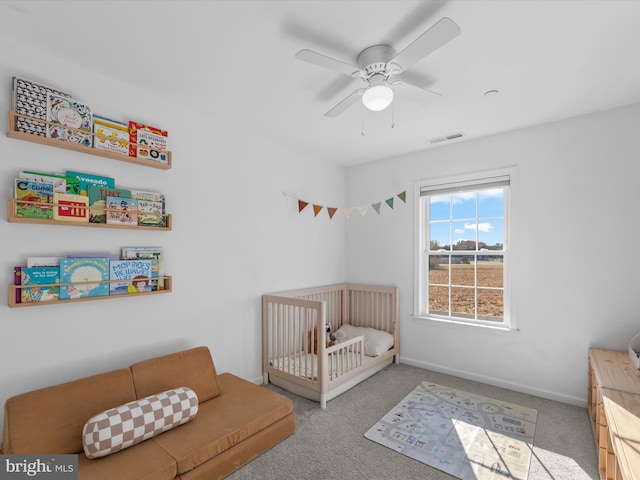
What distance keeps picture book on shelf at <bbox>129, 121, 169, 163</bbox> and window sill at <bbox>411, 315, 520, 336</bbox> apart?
120 inches

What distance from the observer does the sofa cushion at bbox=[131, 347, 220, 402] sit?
2096 mm

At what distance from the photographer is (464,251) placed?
3.48 meters

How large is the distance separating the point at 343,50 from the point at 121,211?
1.76m

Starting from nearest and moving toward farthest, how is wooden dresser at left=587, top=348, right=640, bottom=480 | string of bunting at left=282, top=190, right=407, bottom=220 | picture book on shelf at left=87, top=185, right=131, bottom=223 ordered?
wooden dresser at left=587, top=348, right=640, bottom=480
picture book on shelf at left=87, top=185, right=131, bottom=223
string of bunting at left=282, top=190, right=407, bottom=220

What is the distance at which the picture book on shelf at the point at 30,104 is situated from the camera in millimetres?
1784

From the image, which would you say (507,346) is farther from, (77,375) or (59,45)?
(59,45)

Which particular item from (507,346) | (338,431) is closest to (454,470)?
(338,431)

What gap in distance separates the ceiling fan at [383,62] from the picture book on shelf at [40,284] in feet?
6.17

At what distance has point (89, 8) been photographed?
5.14 feet

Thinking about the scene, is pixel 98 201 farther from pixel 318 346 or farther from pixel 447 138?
pixel 447 138

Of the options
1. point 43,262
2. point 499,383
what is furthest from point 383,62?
point 499,383

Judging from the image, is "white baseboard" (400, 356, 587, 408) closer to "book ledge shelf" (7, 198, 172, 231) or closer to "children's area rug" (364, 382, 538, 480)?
"children's area rug" (364, 382, 538, 480)

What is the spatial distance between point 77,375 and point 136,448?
0.69m

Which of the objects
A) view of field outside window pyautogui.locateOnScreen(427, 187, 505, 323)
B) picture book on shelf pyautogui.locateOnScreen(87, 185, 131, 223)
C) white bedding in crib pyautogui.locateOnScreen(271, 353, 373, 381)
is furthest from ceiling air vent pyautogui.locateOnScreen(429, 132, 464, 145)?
picture book on shelf pyautogui.locateOnScreen(87, 185, 131, 223)
